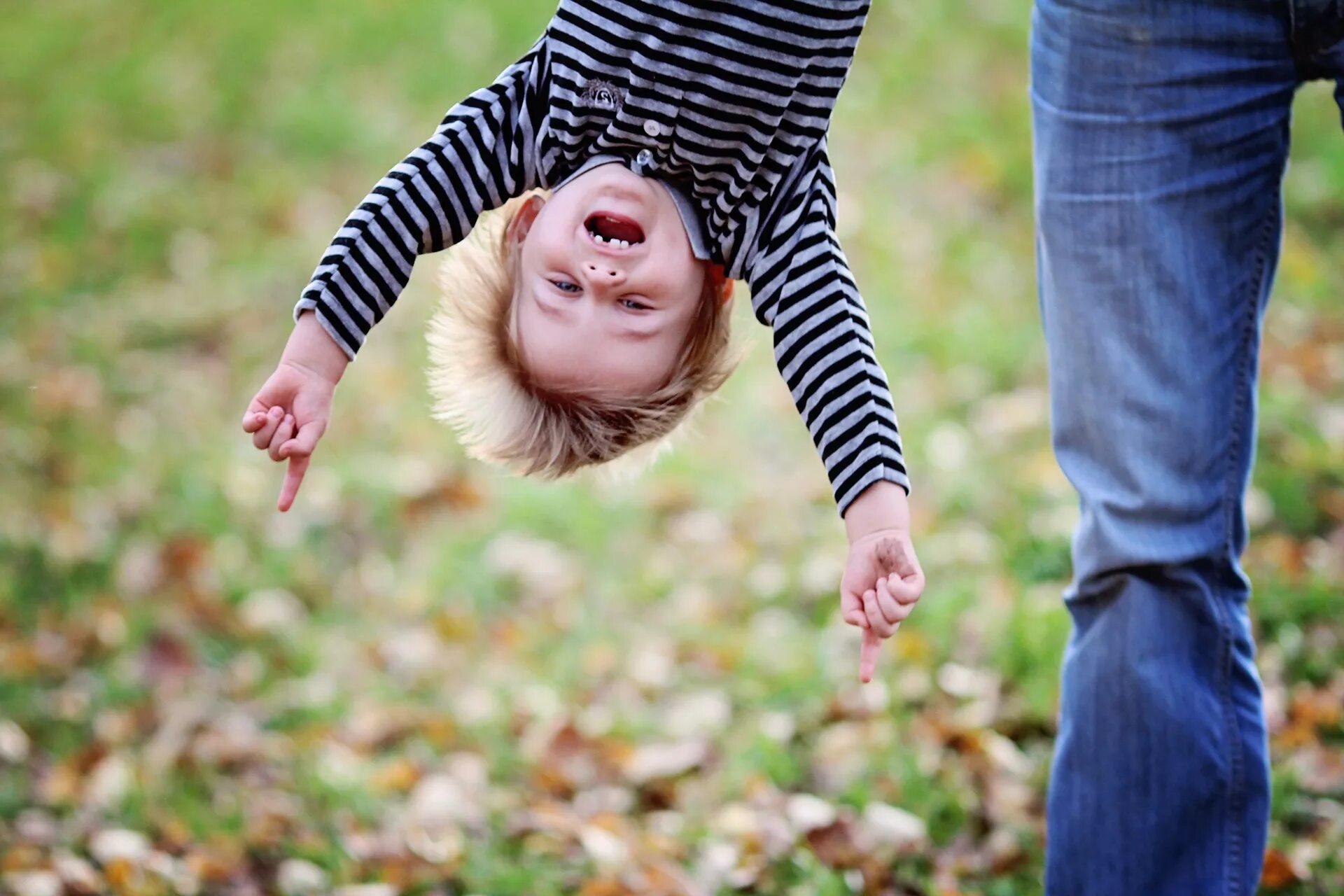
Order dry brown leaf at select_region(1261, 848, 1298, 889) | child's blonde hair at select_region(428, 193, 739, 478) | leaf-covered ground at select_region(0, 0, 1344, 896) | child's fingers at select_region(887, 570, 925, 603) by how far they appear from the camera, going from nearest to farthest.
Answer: child's fingers at select_region(887, 570, 925, 603) < child's blonde hair at select_region(428, 193, 739, 478) < dry brown leaf at select_region(1261, 848, 1298, 889) < leaf-covered ground at select_region(0, 0, 1344, 896)

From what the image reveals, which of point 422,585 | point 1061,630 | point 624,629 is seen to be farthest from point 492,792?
point 1061,630

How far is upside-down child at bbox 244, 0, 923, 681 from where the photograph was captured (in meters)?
1.53

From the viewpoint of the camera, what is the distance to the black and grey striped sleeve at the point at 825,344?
1535mm

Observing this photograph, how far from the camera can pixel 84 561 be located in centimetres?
395

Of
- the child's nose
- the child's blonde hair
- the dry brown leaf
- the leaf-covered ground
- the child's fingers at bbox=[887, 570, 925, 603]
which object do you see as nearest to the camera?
the child's fingers at bbox=[887, 570, 925, 603]

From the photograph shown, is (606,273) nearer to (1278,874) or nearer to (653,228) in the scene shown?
(653,228)

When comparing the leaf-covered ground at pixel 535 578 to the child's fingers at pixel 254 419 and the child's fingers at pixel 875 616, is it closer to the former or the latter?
the child's fingers at pixel 875 616

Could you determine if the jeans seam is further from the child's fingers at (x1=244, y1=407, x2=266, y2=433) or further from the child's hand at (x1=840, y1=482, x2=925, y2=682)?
the child's fingers at (x1=244, y1=407, x2=266, y2=433)

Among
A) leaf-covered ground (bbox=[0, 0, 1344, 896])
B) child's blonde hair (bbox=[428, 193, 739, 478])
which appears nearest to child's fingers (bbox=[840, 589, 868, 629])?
child's blonde hair (bbox=[428, 193, 739, 478])

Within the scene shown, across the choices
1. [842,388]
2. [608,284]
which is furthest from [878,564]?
[608,284]

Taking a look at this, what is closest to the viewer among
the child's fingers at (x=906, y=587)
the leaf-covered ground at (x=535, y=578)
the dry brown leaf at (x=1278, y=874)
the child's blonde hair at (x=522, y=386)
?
the child's fingers at (x=906, y=587)

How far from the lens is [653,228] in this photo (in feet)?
5.27

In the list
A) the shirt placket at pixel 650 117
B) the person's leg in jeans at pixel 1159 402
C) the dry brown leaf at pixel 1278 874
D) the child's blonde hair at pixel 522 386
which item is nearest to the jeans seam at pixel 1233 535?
the person's leg in jeans at pixel 1159 402

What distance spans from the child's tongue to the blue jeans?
581 mm
